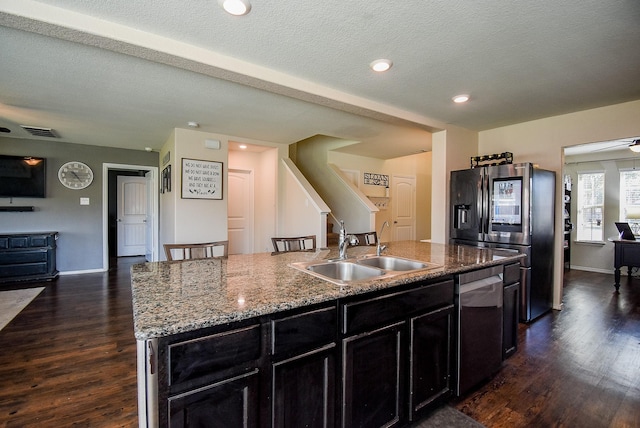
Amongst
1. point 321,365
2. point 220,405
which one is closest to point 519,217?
point 321,365

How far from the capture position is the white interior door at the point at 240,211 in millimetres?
5707

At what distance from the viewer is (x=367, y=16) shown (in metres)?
1.73

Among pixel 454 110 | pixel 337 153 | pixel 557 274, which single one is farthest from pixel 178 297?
pixel 337 153

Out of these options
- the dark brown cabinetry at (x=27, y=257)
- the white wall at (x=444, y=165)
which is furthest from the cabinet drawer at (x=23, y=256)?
the white wall at (x=444, y=165)

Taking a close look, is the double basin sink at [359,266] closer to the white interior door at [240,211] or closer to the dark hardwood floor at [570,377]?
the dark hardwood floor at [570,377]

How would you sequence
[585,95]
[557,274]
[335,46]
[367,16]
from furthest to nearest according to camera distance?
[557,274] < [585,95] < [335,46] < [367,16]

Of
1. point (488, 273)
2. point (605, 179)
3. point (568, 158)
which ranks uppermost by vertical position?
point (568, 158)

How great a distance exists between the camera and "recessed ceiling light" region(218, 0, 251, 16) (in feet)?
5.24

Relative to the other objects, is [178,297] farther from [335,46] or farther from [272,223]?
[272,223]

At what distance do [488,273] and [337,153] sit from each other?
13.9ft

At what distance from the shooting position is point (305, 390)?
1.29 metres

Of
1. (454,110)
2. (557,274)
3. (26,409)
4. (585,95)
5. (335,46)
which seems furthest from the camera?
(557,274)

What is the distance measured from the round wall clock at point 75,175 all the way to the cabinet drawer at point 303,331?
19.7 ft

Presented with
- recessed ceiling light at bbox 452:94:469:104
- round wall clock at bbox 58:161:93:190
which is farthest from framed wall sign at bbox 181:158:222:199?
recessed ceiling light at bbox 452:94:469:104
